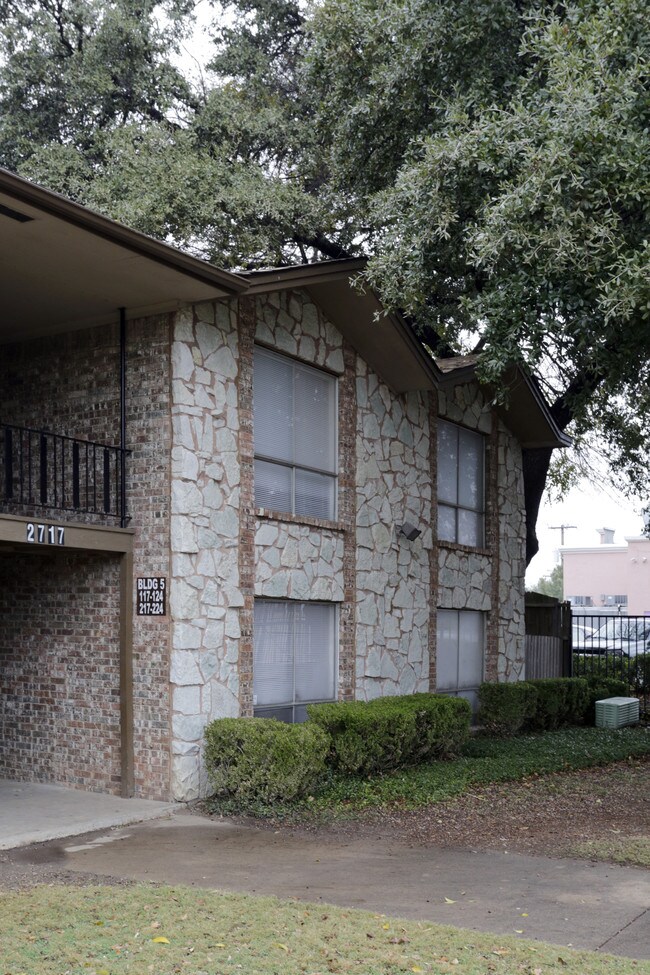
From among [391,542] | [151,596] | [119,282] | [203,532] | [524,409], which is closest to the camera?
[119,282]

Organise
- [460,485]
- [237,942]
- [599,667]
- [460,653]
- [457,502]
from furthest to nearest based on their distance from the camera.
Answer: [599,667] < [460,485] < [457,502] < [460,653] < [237,942]

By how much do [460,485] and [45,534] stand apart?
7.96 metres

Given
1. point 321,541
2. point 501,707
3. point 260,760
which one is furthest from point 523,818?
point 501,707

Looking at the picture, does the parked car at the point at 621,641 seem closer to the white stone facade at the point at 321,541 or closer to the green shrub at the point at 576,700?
the green shrub at the point at 576,700

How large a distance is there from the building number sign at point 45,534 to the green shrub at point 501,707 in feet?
26.2

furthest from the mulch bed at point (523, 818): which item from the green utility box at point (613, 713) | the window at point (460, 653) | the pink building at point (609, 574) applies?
the pink building at point (609, 574)

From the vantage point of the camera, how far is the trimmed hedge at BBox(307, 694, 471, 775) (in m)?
10.8

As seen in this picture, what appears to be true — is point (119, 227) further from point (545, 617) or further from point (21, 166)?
point (545, 617)

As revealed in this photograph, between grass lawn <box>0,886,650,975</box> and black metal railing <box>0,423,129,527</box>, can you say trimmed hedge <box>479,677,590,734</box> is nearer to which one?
black metal railing <box>0,423,129,527</box>

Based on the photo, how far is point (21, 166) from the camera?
55.8ft

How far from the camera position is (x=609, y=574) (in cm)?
6756

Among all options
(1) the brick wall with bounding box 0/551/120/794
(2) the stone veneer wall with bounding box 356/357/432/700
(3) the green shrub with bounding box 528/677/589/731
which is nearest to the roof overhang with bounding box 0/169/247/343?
(1) the brick wall with bounding box 0/551/120/794

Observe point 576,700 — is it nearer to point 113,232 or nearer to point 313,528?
point 313,528

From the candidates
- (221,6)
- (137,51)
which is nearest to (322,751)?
(137,51)
